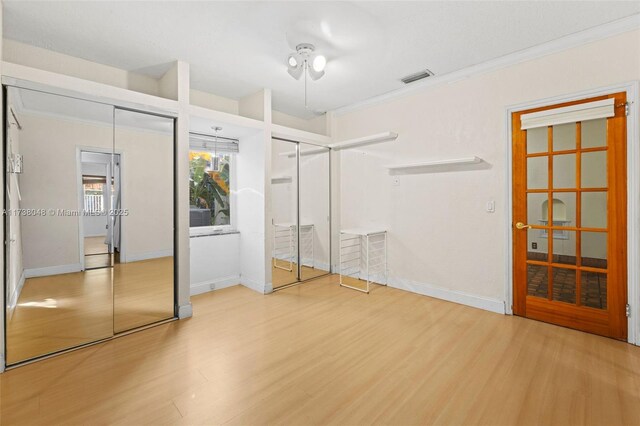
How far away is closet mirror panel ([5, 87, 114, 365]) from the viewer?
2324mm

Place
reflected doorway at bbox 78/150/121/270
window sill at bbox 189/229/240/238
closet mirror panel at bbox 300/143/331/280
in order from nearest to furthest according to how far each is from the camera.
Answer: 1. reflected doorway at bbox 78/150/121/270
2. window sill at bbox 189/229/240/238
3. closet mirror panel at bbox 300/143/331/280

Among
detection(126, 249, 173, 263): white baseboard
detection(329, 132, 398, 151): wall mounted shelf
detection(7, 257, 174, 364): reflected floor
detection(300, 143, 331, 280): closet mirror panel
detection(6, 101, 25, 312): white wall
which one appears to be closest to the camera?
detection(6, 101, 25, 312): white wall

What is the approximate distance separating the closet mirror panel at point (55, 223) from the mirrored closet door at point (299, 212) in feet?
6.42

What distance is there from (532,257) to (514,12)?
2.30 meters

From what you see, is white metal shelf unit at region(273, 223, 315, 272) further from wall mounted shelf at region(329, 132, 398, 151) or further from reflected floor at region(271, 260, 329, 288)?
wall mounted shelf at region(329, 132, 398, 151)

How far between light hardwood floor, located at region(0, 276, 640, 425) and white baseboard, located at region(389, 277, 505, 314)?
0.18 meters

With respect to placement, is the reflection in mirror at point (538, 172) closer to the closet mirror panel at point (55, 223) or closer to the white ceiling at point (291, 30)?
the white ceiling at point (291, 30)

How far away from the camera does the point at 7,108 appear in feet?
7.36

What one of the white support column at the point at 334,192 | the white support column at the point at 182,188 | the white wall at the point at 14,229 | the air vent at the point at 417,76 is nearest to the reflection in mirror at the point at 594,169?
the air vent at the point at 417,76

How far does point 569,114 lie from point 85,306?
489 centimetres

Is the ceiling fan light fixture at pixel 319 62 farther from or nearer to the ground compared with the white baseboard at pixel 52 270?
farther from the ground

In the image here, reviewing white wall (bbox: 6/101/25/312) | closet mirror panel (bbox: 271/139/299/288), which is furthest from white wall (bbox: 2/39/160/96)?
closet mirror panel (bbox: 271/139/299/288)

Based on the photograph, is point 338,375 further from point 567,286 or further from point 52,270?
point 52,270

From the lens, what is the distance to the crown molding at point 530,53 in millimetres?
2521
